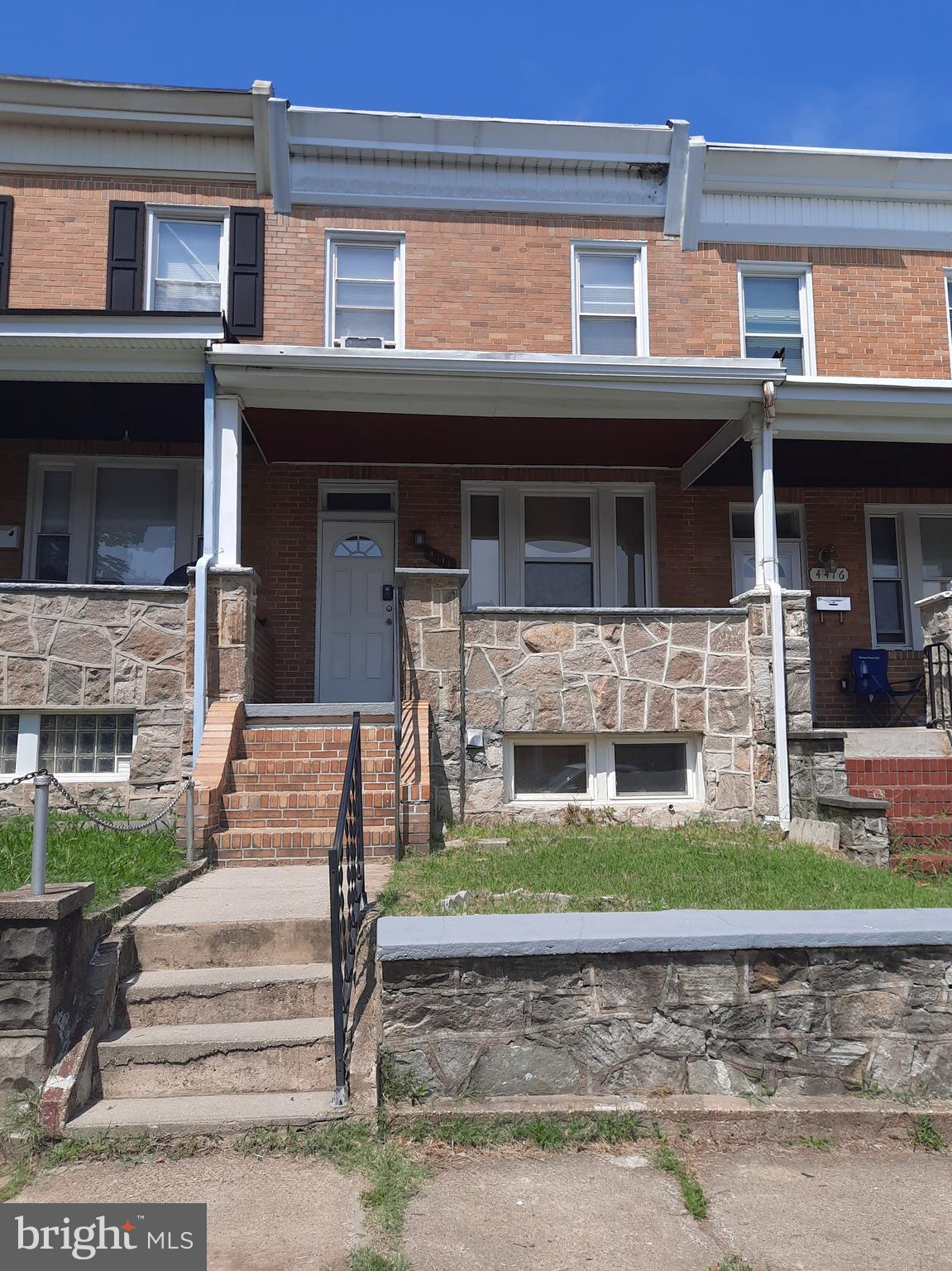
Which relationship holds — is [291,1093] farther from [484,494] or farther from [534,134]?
[534,134]

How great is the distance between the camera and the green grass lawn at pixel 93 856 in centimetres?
517

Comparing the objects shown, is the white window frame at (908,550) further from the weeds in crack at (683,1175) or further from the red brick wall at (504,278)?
the weeds in crack at (683,1175)

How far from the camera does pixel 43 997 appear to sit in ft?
12.5

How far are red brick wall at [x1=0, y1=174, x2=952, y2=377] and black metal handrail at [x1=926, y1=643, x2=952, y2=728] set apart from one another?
172 inches

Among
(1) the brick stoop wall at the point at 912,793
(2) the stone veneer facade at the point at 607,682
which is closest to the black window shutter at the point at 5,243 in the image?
(2) the stone veneer facade at the point at 607,682

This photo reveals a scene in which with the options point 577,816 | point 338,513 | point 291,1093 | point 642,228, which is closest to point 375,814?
point 577,816

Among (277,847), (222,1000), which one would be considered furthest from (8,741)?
(222,1000)

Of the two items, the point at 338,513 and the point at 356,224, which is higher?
the point at 356,224

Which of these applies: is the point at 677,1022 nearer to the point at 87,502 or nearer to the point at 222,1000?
the point at 222,1000

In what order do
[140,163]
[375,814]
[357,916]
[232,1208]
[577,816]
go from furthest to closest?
[140,163], [577,816], [375,814], [357,916], [232,1208]

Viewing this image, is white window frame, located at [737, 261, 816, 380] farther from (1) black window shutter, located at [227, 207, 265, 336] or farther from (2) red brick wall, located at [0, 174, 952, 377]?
(1) black window shutter, located at [227, 207, 265, 336]

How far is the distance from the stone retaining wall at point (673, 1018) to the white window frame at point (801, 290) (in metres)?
8.97

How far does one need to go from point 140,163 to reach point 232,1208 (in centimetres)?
1102

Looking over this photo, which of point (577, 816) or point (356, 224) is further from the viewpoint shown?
point (356, 224)
